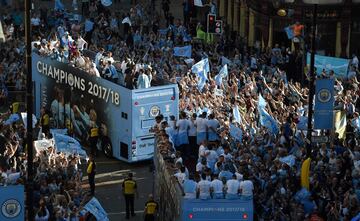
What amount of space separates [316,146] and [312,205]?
4.14 m

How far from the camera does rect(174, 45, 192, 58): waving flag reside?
40.8 m

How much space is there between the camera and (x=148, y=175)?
33594mm

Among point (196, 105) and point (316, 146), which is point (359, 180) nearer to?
point (316, 146)

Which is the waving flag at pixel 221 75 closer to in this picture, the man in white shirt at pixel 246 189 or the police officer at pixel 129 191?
the police officer at pixel 129 191

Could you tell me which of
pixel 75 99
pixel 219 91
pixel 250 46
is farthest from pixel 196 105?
pixel 250 46

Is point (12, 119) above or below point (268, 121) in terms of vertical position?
below

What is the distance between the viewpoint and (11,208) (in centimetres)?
2236

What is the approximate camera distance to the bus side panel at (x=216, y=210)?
23.5 metres

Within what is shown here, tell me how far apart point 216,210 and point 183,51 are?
58.9ft

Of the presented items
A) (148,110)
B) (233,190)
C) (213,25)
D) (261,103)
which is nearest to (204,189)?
(233,190)

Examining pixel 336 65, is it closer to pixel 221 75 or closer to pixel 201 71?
pixel 221 75

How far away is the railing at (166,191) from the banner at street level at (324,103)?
13.9ft

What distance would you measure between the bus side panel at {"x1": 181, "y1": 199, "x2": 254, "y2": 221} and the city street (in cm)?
617

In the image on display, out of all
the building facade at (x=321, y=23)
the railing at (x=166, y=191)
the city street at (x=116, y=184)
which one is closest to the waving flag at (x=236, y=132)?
the railing at (x=166, y=191)
